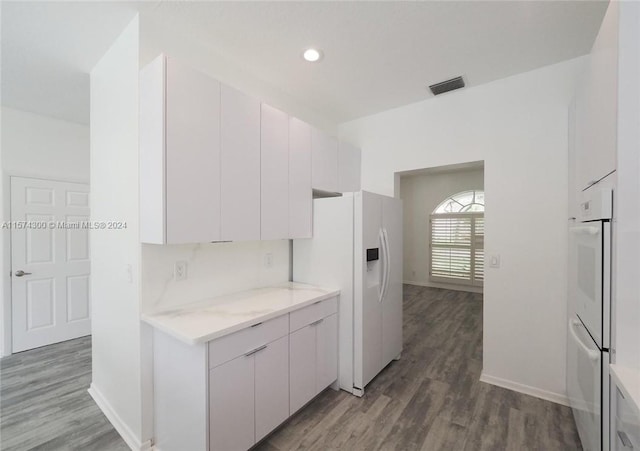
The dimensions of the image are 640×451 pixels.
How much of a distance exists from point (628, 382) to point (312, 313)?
1710 millimetres

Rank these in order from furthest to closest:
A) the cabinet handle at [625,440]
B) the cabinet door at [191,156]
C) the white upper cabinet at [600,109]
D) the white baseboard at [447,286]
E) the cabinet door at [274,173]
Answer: the white baseboard at [447,286] < the cabinet door at [274,173] < the cabinet door at [191,156] < the white upper cabinet at [600,109] < the cabinet handle at [625,440]

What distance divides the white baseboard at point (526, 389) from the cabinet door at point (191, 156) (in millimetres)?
2755

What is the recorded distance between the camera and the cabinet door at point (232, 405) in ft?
4.97

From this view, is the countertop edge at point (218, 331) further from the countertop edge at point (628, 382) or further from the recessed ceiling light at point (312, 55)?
the recessed ceiling light at point (312, 55)

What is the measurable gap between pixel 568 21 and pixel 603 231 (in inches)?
60.0

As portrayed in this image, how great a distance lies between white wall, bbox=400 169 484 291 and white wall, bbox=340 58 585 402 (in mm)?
3776

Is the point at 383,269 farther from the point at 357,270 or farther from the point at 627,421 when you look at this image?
the point at 627,421

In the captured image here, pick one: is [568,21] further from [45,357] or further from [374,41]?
[45,357]

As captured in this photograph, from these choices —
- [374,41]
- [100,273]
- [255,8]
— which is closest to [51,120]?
[100,273]

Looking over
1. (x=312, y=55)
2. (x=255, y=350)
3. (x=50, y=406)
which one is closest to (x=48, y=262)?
(x=50, y=406)

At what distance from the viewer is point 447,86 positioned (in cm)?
272

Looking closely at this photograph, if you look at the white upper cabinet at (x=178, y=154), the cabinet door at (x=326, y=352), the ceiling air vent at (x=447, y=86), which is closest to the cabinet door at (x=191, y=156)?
the white upper cabinet at (x=178, y=154)

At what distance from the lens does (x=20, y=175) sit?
10.4ft

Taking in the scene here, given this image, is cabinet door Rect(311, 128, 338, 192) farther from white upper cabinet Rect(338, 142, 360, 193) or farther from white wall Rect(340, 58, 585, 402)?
white wall Rect(340, 58, 585, 402)
